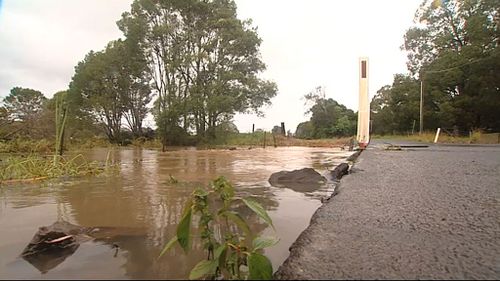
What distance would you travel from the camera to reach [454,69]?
24906 millimetres

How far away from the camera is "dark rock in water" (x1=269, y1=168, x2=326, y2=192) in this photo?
3.57 meters

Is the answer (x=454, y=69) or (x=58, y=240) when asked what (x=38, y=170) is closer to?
(x=58, y=240)

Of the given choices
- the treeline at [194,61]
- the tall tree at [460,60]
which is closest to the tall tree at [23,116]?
the treeline at [194,61]

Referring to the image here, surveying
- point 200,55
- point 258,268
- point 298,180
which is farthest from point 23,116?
point 200,55

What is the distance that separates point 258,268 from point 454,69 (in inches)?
1129

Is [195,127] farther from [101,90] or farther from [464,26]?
[464,26]

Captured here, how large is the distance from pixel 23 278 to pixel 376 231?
4.49 ft

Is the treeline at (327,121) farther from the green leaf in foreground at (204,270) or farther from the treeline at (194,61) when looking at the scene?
the green leaf in foreground at (204,270)

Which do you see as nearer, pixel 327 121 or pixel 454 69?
pixel 454 69

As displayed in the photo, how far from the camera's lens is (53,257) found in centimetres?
137

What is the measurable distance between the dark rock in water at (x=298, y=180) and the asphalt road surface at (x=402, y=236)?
36.8 inches

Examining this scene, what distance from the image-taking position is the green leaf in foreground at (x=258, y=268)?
0.94m

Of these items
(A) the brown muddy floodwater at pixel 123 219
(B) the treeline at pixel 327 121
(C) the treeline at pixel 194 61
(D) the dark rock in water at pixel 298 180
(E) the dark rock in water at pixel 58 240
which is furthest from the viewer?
(B) the treeline at pixel 327 121

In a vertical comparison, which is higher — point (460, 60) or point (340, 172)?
point (460, 60)
